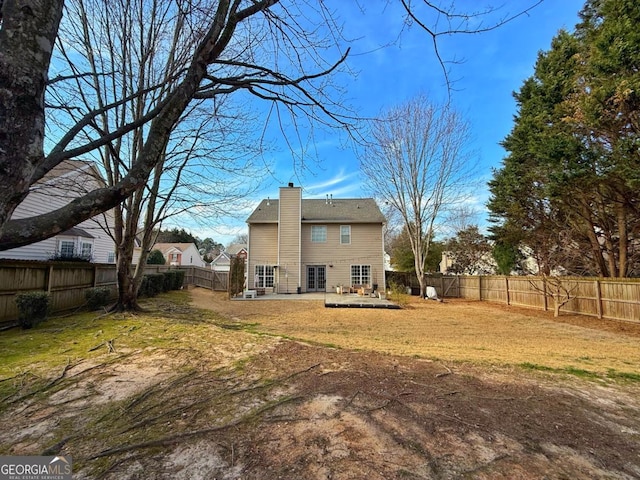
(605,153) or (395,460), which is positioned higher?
(605,153)

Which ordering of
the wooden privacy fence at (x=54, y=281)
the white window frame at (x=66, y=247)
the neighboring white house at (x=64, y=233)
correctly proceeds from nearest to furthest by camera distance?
the wooden privacy fence at (x=54, y=281) < the neighboring white house at (x=64, y=233) < the white window frame at (x=66, y=247)

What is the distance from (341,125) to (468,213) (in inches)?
950

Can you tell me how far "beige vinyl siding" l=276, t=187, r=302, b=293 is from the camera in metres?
18.8

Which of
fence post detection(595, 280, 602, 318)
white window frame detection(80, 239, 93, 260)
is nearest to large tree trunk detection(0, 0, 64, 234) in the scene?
fence post detection(595, 280, 602, 318)

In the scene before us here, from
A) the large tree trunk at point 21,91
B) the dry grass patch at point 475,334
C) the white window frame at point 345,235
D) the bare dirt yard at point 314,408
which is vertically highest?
the white window frame at point 345,235

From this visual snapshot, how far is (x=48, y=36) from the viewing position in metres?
1.58

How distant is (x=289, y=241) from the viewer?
19.0 metres

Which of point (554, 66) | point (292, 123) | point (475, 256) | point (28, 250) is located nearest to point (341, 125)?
point (292, 123)

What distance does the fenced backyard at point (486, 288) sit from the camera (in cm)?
682

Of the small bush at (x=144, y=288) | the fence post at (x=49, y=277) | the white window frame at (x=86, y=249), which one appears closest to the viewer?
the fence post at (x=49, y=277)

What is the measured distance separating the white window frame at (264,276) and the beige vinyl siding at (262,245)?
0.68 feet

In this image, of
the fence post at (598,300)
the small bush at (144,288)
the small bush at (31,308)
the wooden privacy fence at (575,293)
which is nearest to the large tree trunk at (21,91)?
→ the small bush at (31,308)

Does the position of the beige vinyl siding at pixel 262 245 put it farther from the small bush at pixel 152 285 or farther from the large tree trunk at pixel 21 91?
the large tree trunk at pixel 21 91

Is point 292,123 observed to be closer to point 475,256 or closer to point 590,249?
point 590,249
